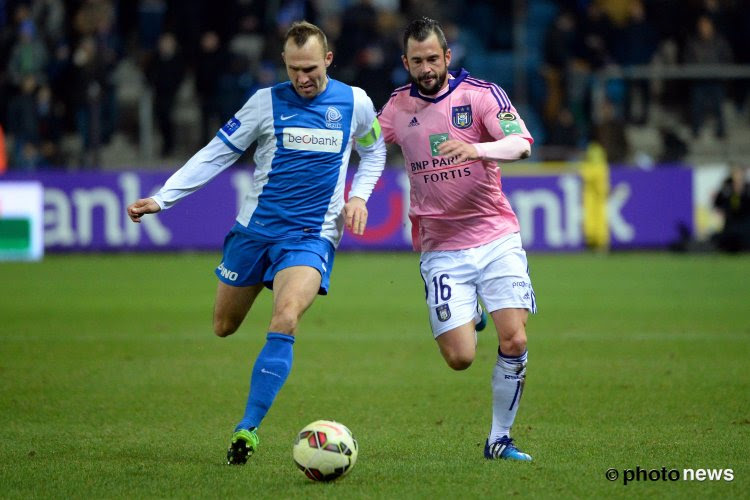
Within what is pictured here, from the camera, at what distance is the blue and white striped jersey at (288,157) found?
677 centimetres

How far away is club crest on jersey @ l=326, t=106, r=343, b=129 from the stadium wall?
508 inches

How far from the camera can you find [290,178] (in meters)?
6.81

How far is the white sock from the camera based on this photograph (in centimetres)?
647

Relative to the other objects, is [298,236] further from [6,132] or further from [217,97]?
[6,132]

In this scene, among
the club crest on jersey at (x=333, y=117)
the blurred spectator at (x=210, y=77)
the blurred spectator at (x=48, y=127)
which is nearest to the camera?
the club crest on jersey at (x=333, y=117)

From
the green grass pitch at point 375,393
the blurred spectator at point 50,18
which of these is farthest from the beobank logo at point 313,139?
the blurred spectator at point 50,18

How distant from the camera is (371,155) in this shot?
7051mm

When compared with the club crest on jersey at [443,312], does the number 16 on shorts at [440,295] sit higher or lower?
higher

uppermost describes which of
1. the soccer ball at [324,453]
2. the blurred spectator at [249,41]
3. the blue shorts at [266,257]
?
the blurred spectator at [249,41]

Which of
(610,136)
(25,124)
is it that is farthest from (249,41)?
(610,136)

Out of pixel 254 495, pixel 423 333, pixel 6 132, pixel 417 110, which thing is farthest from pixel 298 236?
pixel 6 132

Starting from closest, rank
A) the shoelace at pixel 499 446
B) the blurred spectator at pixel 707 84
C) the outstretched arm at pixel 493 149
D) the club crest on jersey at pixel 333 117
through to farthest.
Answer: the outstretched arm at pixel 493 149, the shoelace at pixel 499 446, the club crest on jersey at pixel 333 117, the blurred spectator at pixel 707 84

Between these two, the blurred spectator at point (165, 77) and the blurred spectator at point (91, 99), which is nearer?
the blurred spectator at point (91, 99)

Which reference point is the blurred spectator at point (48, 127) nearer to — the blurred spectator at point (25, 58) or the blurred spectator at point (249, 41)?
A: the blurred spectator at point (25, 58)
